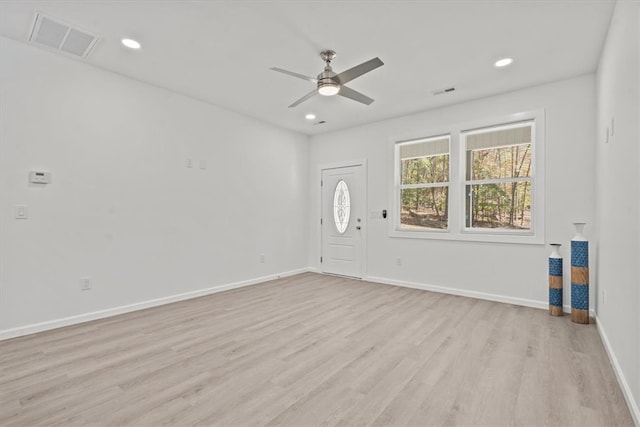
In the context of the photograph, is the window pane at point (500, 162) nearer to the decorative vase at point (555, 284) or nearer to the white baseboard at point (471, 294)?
the decorative vase at point (555, 284)

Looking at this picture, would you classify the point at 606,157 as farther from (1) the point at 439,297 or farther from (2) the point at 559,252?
(1) the point at 439,297

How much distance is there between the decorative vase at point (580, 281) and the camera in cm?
313

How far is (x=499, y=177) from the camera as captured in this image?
13.8ft

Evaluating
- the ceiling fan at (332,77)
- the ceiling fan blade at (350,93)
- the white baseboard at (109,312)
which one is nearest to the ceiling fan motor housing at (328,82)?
the ceiling fan at (332,77)

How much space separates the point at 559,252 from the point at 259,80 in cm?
409

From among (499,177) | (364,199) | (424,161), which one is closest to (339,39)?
(424,161)

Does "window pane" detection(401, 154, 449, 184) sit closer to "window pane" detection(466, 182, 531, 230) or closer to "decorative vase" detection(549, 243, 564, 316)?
"window pane" detection(466, 182, 531, 230)

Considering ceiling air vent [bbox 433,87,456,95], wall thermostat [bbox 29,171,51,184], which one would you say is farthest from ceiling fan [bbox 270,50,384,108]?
wall thermostat [bbox 29,171,51,184]

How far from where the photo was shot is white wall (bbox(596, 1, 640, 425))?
1.73 m

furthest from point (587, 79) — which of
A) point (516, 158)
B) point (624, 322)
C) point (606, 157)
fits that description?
point (624, 322)

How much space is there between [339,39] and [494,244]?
3190 mm

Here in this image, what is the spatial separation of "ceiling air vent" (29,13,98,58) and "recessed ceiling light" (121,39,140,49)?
23 centimetres

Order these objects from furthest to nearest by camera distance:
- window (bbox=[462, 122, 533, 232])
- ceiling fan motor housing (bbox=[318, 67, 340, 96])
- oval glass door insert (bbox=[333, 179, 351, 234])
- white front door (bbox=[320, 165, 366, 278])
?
1. oval glass door insert (bbox=[333, 179, 351, 234])
2. white front door (bbox=[320, 165, 366, 278])
3. window (bbox=[462, 122, 533, 232])
4. ceiling fan motor housing (bbox=[318, 67, 340, 96])

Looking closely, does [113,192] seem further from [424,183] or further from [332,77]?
[424,183]
